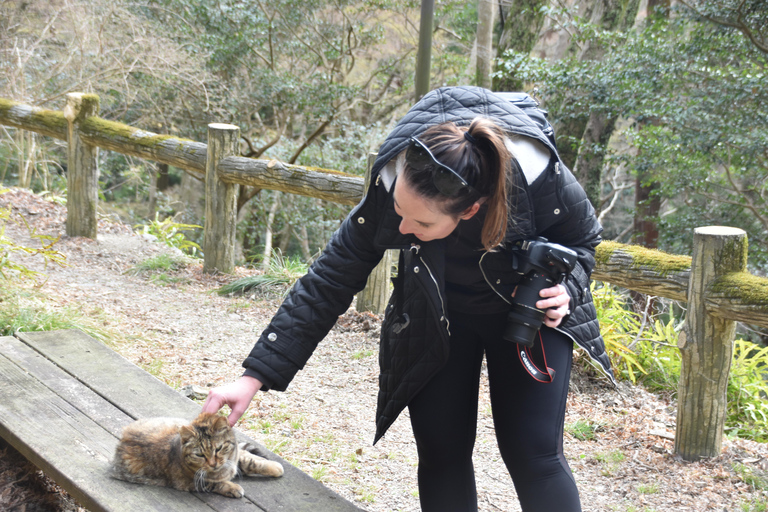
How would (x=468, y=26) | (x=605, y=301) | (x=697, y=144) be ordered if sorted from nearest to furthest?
(x=605, y=301)
(x=697, y=144)
(x=468, y=26)

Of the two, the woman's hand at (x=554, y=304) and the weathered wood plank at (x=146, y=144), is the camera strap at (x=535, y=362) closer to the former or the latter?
the woman's hand at (x=554, y=304)

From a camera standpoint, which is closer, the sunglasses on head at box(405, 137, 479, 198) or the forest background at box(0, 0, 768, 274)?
the sunglasses on head at box(405, 137, 479, 198)

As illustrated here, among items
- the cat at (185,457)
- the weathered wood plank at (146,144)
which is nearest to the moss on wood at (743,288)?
the cat at (185,457)

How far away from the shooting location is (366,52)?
12.5 meters

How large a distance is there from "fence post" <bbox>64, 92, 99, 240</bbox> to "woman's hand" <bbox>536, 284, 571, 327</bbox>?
21.6 ft

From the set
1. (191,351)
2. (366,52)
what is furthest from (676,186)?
(191,351)

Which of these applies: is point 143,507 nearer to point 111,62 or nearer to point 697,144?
point 697,144

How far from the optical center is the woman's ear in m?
1.72

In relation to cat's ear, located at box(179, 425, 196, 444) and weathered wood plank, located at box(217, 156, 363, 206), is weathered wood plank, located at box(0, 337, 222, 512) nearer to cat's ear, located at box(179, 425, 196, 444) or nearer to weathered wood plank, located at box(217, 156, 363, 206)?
cat's ear, located at box(179, 425, 196, 444)

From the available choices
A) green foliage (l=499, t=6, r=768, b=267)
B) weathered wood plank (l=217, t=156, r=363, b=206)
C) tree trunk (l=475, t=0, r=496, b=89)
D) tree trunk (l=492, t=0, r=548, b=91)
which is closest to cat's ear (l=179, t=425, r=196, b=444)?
weathered wood plank (l=217, t=156, r=363, b=206)

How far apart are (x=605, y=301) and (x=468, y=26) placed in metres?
10.3

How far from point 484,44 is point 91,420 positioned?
32.1 feet

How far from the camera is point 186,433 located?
2.00 meters

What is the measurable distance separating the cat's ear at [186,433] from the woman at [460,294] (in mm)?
110
